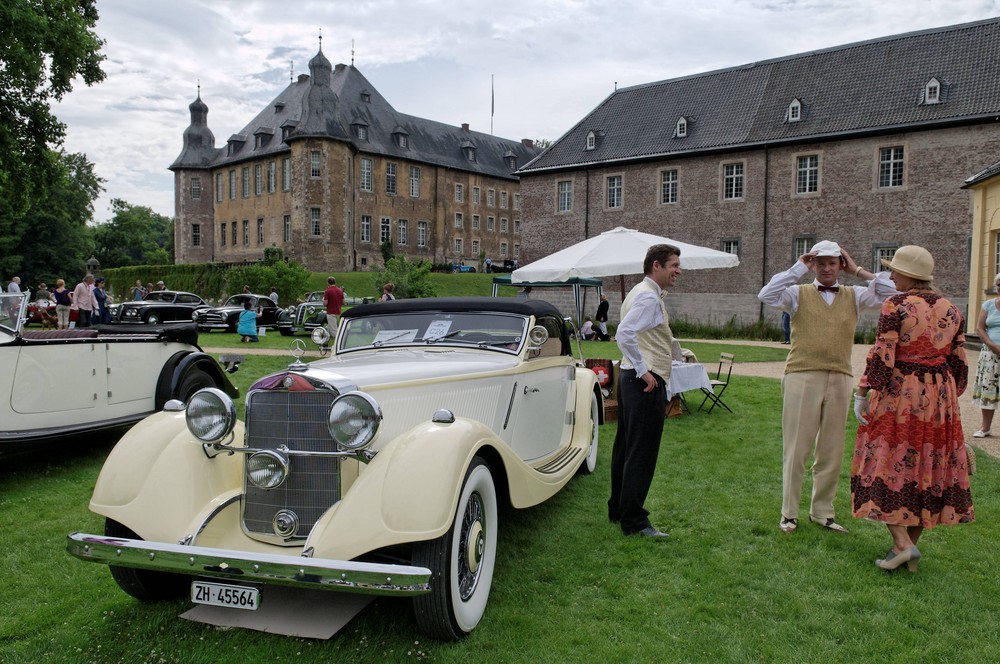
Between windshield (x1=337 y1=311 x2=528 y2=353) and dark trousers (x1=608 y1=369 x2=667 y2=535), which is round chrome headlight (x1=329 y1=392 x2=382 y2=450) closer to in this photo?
windshield (x1=337 y1=311 x2=528 y2=353)

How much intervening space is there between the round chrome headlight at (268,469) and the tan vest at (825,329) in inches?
134

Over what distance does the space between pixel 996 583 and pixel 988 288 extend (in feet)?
59.3

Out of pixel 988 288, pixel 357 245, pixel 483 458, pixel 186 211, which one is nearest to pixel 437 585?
pixel 483 458

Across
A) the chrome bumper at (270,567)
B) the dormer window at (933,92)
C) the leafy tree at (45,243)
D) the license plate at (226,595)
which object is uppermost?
the dormer window at (933,92)

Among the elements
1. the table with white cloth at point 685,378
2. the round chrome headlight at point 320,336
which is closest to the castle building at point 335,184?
the table with white cloth at point 685,378

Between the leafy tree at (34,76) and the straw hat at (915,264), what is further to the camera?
the leafy tree at (34,76)

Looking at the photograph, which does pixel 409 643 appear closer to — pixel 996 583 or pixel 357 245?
pixel 996 583

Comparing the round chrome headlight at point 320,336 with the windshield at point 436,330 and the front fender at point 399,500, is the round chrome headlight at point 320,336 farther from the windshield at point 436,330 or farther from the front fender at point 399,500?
the front fender at point 399,500

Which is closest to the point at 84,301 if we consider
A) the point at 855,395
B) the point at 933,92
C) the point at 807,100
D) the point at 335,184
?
the point at 855,395

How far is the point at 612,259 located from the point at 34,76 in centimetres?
1597

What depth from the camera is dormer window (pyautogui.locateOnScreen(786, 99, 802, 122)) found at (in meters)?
30.3

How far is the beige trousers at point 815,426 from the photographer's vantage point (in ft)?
15.1

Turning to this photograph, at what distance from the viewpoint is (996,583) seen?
3939 millimetres

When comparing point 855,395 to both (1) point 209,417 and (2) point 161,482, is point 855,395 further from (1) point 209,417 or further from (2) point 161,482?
(2) point 161,482
